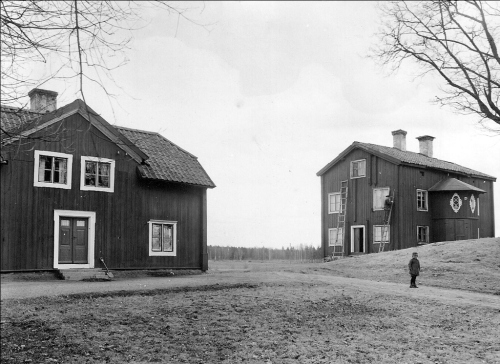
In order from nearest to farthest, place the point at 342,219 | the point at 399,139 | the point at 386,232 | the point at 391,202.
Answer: the point at 391,202, the point at 386,232, the point at 342,219, the point at 399,139

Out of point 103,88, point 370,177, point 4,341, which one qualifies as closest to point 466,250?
point 370,177

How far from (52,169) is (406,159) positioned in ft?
80.3

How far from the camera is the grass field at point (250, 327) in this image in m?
10.8

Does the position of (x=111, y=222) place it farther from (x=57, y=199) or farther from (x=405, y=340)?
(x=405, y=340)

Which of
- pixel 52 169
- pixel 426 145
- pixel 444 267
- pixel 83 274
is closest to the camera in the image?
pixel 83 274

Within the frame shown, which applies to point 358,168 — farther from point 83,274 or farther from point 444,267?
point 83,274

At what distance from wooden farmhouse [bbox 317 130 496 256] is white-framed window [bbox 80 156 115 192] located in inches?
791

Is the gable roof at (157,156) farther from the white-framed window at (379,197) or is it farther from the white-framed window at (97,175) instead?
the white-framed window at (379,197)

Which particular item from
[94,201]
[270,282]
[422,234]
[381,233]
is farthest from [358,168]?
[94,201]

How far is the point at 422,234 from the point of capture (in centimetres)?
3869

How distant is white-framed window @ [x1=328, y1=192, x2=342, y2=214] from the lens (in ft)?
133

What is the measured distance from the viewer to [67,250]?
22.2 metres

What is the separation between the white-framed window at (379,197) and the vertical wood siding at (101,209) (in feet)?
50.3

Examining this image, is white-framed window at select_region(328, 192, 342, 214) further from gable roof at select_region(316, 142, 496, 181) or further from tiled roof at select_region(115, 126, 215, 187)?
tiled roof at select_region(115, 126, 215, 187)
